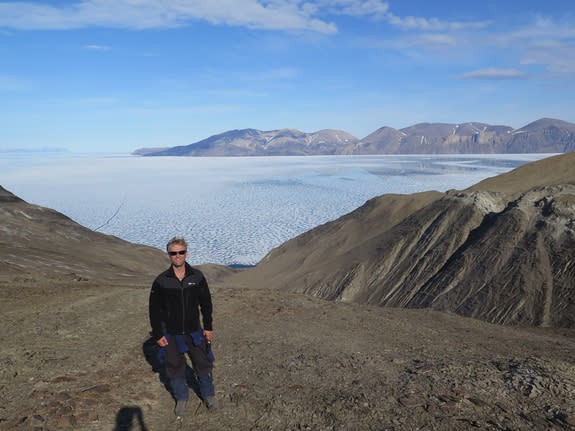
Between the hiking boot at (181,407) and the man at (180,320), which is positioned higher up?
the man at (180,320)

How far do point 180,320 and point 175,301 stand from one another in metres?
0.26

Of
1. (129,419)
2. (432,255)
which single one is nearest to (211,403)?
(129,419)

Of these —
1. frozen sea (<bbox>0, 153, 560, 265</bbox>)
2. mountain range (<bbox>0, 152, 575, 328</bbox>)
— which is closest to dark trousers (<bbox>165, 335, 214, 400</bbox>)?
mountain range (<bbox>0, 152, 575, 328</bbox>)

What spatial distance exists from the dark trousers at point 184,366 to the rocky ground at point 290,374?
1.02 feet

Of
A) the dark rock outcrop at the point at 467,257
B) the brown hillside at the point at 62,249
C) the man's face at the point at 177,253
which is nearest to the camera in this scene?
the man's face at the point at 177,253

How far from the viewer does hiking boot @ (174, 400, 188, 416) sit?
17.9ft

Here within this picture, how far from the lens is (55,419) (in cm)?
516

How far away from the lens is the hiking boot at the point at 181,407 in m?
5.46

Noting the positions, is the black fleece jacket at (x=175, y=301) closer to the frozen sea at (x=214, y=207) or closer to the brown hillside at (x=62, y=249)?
the brown hillside at (x=62, y=249)

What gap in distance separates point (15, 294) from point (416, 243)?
60.4 feet

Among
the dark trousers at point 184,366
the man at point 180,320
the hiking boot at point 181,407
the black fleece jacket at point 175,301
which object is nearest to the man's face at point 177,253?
the man at point 180,320

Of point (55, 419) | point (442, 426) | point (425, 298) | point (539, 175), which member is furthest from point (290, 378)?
point (539, 175)

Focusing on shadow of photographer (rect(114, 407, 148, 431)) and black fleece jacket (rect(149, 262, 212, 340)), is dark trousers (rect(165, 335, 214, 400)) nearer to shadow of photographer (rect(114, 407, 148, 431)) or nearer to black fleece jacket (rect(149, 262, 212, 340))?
black fleece jacket (rect(149, 262, 212, 340))

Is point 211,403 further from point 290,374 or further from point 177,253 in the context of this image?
point 177,253
